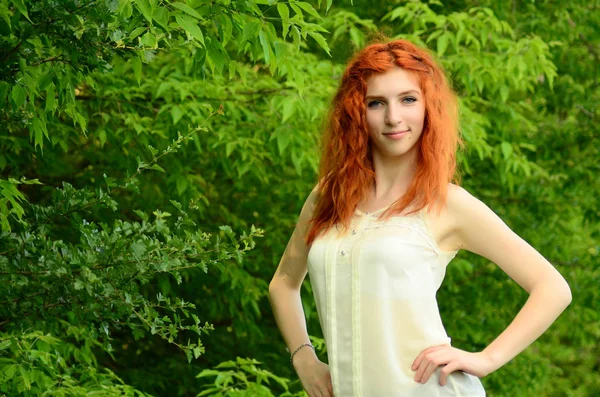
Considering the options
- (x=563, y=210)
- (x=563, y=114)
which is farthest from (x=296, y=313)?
(x=563, y=114)

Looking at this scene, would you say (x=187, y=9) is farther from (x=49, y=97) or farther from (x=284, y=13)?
(x=49, y=97)

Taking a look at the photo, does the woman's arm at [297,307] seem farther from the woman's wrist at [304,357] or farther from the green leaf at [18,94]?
the green leaf at [18,94]

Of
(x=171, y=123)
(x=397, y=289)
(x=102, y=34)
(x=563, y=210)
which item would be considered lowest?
(x=563, y=210)

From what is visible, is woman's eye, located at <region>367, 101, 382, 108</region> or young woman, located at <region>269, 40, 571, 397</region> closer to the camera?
young woman, located at <region>269, 40, 571, 397</region>

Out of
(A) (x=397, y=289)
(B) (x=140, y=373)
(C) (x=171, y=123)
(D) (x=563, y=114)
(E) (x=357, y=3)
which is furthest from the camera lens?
(D) (x=563, y=114)

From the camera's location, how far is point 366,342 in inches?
99.0

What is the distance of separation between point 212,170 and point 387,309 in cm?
310

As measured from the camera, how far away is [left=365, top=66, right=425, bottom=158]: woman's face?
8.61 feet

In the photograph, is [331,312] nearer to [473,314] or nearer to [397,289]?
[397,289]

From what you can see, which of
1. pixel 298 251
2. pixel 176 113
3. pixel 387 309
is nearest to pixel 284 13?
pixel 298 251

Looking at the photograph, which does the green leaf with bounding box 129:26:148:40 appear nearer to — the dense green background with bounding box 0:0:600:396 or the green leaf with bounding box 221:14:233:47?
the dense green background with bounding box 0:0:600:396

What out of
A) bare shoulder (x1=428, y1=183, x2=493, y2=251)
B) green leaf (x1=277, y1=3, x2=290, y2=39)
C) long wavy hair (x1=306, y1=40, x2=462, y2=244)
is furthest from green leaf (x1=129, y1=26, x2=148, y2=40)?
bare shoulder (x1=428, y1=183, x2=493, y2=251)

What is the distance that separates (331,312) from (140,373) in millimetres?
3370

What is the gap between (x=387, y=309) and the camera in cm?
250
